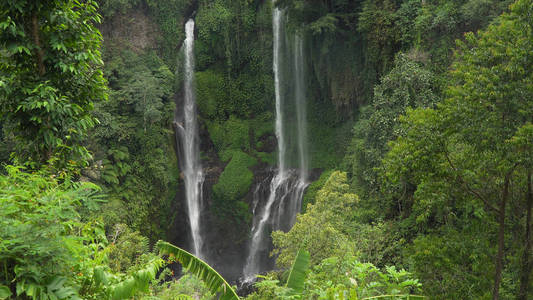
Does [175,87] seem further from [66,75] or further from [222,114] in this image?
[66,75]

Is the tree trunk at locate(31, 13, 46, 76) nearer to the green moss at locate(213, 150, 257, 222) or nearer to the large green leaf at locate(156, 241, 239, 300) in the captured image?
the large green leaf at locate(156, 241, 239, 300)

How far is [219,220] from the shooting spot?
77.6ft

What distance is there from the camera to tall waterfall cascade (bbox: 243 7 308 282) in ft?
71.8

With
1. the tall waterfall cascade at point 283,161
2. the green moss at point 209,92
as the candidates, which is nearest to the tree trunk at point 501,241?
the tall waterfall cascade at point 283,161

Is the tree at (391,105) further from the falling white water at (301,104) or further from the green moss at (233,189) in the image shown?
the green moss at (233,189)

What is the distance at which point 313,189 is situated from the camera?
21172mm

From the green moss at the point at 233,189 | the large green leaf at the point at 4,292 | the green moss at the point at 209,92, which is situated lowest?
the green moss at the point at 233,189

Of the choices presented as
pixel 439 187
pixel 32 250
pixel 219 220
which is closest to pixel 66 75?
pixel 32 250

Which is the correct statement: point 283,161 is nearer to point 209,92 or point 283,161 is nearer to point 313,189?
point 313,189

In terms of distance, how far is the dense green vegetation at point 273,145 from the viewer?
442cm

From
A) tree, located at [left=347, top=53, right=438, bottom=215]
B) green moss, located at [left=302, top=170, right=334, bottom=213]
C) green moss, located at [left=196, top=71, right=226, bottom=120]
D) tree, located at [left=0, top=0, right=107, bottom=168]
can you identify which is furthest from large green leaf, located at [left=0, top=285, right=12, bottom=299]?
green moss, located at [left=196, top=71, right=226, bottom=120]

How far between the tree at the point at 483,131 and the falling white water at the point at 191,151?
16.8 m

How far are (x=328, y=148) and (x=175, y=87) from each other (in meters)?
10.8

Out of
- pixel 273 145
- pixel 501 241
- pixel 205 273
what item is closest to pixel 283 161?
pixel 273 145
